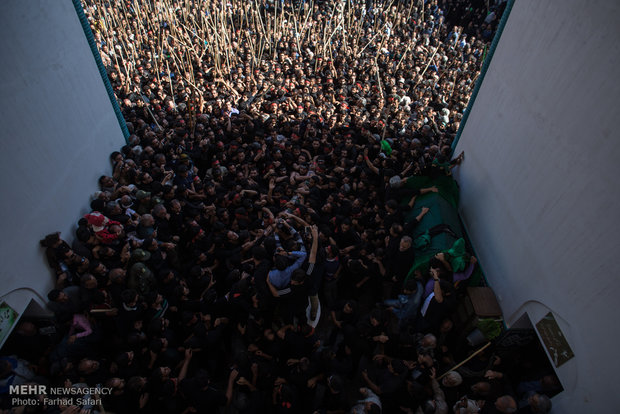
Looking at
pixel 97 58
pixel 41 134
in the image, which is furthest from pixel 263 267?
pixel 97 58

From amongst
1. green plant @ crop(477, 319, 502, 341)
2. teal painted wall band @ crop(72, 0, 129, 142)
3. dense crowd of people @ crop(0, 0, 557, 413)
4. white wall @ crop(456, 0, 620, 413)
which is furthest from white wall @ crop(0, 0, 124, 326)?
white wall @ crop(456, 0, 620, 413)

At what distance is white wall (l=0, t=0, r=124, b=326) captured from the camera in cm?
461

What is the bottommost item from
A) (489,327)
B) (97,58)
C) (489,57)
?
(489,327)

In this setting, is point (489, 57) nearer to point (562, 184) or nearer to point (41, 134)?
point (562, 184)

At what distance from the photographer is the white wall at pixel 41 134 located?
181 inches

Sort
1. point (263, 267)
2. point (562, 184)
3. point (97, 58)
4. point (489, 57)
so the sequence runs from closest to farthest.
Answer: point (562, 184) < point (263, 267) < point (489, 57) < point (97, 58)

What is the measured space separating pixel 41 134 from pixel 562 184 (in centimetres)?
748

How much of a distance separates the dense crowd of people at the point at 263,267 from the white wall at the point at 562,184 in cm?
77

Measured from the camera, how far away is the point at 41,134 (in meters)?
5.30

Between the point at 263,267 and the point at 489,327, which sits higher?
the point at 263,267

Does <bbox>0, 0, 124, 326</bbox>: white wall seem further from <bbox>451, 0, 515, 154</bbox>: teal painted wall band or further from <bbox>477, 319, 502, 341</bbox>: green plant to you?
<bbox>451, 0, 515, 154</bbox>: teal painted wall band

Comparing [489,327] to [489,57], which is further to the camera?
[489,57]

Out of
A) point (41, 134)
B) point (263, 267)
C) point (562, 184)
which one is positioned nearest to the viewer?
point (562, 184)

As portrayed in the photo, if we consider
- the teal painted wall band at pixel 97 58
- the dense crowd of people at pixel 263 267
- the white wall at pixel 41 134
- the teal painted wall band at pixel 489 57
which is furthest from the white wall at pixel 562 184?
the teal painted wall band at pixel 97 58
